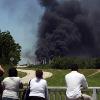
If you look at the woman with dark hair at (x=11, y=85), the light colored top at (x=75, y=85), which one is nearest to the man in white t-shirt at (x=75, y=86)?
the light colored top at (x=75, y=85)

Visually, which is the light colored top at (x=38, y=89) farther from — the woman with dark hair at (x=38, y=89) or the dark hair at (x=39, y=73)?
the dark hair at (x=39, y=73)

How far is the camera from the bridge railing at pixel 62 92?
1329 centimetres

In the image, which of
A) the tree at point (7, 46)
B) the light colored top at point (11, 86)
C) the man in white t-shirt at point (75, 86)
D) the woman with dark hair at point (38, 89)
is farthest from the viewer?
the tree at point (7, 46)

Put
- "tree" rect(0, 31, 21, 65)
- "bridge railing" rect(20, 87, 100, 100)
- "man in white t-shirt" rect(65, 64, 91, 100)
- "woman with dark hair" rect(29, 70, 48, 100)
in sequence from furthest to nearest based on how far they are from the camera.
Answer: "tree" rect(0, 31, 21, 65)
"bridge railing" rect(20, 87, 100, 100)
"woman with dark hair" rect(29, 70, 48, 100)
"man in white t-shirt" rect(65, 64, 91, 100)

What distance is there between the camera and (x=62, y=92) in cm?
1355

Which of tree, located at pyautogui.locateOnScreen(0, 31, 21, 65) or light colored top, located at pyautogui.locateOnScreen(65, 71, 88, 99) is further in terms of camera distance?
tree, located at pyautogui.locateOnScreen(0, 31, 21, 65)

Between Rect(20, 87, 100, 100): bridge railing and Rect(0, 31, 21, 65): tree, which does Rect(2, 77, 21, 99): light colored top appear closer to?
Rect(20, 87, 100, 100): bridge railing

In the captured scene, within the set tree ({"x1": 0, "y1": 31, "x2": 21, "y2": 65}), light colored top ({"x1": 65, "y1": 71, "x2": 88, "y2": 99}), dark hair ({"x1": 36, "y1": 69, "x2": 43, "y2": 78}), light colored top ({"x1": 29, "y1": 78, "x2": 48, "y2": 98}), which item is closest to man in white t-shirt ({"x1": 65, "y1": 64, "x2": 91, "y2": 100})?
light colored top ({"x1": 65, "y1": 71, "x2": 88, "y2": 99})

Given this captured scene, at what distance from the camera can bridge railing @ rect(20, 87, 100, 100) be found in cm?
1329

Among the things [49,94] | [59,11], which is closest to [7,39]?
[59,11]

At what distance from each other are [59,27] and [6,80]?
4820 inches

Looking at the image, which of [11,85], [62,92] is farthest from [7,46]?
[11,85]

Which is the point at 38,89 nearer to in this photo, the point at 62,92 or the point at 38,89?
the point at 38,89

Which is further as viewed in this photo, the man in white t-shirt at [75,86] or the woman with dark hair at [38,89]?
the woman with dark hair at [38,89]
